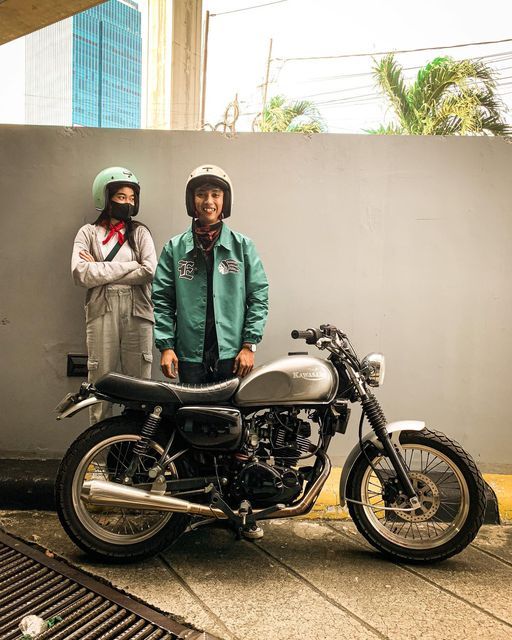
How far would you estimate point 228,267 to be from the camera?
3.51m

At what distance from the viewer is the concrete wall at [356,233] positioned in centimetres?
418

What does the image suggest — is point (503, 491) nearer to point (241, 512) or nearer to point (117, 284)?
point (241, 512)

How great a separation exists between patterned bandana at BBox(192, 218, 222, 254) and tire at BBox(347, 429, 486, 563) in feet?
5.10

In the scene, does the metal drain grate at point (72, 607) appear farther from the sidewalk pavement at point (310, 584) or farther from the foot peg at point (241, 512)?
the foot peg at point (241, 512)

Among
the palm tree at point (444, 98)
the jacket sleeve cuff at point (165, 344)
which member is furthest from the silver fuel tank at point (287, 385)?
the palm tree at point (444, 98)

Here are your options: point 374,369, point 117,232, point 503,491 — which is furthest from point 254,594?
point 117,232

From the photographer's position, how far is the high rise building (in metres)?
4.48

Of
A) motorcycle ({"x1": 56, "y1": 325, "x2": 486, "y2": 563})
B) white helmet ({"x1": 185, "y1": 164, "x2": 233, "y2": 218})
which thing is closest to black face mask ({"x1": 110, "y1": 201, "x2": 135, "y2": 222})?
white helmet ({"x1": 185, "y1": 164, "x2": 233, "y2": 218})

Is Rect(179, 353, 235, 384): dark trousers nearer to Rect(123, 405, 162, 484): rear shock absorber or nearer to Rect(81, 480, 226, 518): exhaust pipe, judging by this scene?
Rect(123, 405, 162, 484): rear shock absorber

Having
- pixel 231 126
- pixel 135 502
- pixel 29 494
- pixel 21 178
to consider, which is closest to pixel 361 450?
pixel 135 502

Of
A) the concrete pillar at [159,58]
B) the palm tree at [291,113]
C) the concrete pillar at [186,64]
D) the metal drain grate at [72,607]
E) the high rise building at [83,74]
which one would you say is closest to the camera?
the metal drain grate at [72,607]

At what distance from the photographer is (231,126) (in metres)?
4.44

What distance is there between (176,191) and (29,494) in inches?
92.2

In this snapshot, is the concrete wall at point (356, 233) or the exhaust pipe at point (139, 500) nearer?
the exhaust pipe at point (139, 500)
